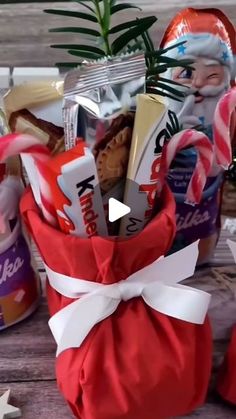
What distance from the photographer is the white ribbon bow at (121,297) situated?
21.5 inches

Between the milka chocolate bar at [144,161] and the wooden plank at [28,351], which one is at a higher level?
the milka chocolate bar at [144,161]

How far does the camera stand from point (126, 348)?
21.5 inches

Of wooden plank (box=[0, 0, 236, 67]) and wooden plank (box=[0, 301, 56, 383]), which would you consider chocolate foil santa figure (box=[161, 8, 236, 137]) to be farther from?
wooden plank (box=[0, 0, 236, 67])

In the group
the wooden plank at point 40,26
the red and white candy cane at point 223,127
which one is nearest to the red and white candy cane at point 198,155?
the red and white candy cane at point 223,127

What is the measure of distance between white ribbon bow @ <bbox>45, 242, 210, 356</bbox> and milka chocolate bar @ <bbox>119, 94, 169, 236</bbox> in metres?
0.04

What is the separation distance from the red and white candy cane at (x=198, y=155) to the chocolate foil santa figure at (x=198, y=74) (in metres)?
0.05

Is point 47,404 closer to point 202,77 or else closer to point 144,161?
point 144,161

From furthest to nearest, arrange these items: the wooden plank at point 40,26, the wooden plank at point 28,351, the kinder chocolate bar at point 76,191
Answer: the wooden plank at point 40,26 → the wooden plank at point 28,351 → the kinder chocolate bar at point 76,191

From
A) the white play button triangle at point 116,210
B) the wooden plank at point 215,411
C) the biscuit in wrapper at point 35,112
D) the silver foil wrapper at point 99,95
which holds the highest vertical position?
the silver foil wrapper at point 99,95

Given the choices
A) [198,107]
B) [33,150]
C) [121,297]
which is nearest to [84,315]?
[121,297]

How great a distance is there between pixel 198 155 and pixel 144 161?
0.32 feet

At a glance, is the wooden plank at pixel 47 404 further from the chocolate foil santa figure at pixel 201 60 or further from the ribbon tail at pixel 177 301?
the chocolate foil santa figure at pixel 201 60

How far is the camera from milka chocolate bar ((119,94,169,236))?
0.52 metres

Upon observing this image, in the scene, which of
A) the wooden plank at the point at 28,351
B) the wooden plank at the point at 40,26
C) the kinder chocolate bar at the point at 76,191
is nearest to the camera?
the kinder chocolate bar at the point at 76,191
